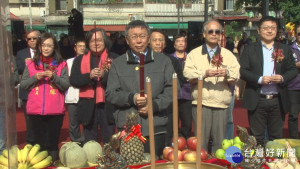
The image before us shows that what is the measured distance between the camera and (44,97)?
13.5 ft

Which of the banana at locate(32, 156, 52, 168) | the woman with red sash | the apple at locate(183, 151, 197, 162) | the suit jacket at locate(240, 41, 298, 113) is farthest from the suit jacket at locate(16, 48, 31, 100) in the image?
the apple at locate(183, 151, 197, 162)

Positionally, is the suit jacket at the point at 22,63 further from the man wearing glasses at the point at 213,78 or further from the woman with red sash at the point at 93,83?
the man wearing glasses at the point at 213,78

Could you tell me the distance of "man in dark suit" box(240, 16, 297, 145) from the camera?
3926mm

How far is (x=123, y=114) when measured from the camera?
2.90 metres

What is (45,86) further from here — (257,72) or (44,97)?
(257,72)

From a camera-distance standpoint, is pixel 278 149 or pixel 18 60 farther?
pixel 18 60

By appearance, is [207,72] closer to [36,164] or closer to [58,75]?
[58,75]

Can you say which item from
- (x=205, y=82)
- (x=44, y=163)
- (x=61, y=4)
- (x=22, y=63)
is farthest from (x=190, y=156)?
(x=61, y=4)

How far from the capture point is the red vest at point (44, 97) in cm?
411

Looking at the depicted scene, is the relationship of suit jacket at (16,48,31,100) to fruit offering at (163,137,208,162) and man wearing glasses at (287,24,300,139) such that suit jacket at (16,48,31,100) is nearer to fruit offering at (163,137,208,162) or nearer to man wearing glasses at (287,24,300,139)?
fruit offering at (163,137,208,162)

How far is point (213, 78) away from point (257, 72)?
0.42 meters

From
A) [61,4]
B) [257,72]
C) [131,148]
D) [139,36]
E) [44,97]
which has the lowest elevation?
[131,148]

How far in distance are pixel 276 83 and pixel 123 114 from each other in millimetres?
1702

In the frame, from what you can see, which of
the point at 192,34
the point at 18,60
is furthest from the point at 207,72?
the point at 192,34
